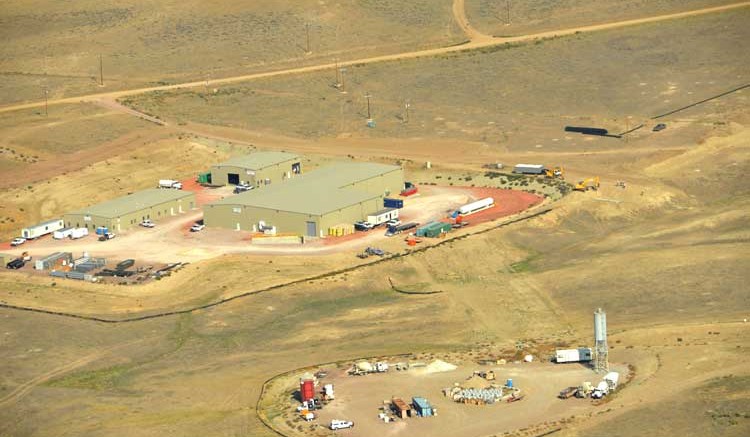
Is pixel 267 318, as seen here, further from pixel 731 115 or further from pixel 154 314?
pixel 731 115

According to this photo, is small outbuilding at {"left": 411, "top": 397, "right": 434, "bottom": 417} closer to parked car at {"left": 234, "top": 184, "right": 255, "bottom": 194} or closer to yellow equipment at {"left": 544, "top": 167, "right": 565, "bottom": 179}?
parked car at {"left": 234, "top": 184, "right": 255, "bottom": 194}

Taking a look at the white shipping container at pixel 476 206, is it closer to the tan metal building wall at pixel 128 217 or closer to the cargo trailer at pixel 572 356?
the tan metal building wall at pixel 128 217

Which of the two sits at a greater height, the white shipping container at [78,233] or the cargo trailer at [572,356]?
the white shipping container at [78,233]

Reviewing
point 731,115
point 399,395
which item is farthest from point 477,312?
point 731,115

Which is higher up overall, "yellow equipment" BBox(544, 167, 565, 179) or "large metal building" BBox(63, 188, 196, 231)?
"yellow equipment" BBox(544, 167, 565, 179)

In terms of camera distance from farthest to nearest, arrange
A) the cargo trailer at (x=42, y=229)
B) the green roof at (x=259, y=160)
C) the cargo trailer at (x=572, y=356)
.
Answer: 1. the green roof at (x=259, y=160)
2. the cargo trailer at (x=42, y=229)
3. the cargo trailer at (x=572, y=356)

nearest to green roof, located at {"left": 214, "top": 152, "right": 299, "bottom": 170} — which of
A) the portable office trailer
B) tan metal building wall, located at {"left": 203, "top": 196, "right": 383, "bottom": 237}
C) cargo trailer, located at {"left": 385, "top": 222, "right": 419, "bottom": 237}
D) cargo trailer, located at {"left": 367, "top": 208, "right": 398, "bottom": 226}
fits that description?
tan metal building wall, located at {"left": 203, "top": 196, "right": 383, "bottom": 237}

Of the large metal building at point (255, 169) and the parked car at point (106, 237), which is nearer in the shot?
the parked car at point (106, 237)

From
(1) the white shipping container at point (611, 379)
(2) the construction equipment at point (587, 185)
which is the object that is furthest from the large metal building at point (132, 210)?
(1) the white shipping container at point (611, 379)
